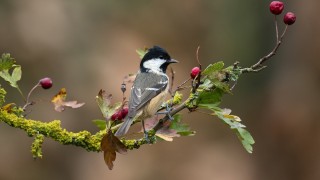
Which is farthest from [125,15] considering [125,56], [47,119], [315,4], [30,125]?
[30,125]

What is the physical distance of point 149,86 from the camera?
3982 millimetres

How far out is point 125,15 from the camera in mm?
A: 9805

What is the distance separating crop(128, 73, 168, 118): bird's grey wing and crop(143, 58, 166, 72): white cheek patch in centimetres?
5

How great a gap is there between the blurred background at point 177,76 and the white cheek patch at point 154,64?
15.7ft

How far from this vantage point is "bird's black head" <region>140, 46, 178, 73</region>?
390 cm

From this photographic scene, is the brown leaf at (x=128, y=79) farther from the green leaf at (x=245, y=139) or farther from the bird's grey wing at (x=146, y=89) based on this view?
the green leaf at (x=245, y=139)

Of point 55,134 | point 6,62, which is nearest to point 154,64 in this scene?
point 55,134

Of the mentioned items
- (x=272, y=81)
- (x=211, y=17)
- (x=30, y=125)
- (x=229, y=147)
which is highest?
(x=30, y=125)

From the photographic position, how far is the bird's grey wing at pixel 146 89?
3.60m

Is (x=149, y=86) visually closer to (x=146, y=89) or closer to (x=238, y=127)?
(x=146, y=89)

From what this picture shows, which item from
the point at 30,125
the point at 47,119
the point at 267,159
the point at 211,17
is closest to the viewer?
the point at 30,125

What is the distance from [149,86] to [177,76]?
5.90 metres

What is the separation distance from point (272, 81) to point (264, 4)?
132 centimetres

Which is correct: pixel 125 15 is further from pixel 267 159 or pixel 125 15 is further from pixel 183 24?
pixel 267 159
